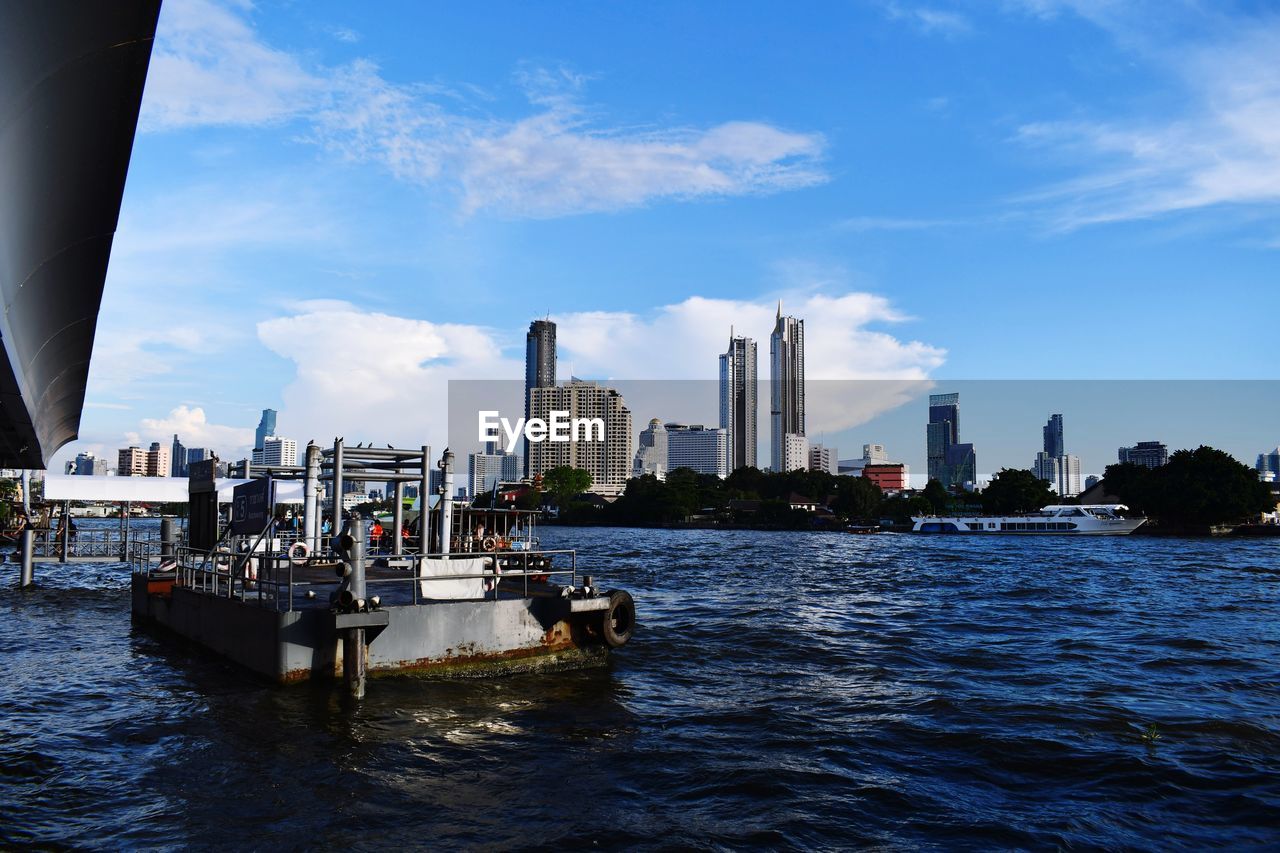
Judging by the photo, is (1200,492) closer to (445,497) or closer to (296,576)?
(445,497)

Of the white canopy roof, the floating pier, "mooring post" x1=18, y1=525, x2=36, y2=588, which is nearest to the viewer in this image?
the floating pier

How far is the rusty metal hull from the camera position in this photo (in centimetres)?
1608

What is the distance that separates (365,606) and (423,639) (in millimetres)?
1703

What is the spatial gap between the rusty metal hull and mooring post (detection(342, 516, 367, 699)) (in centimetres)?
42

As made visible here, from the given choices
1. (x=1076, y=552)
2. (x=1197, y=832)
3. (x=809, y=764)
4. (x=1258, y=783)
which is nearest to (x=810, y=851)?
(x=809, y=764)

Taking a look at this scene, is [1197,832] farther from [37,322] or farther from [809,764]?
[37,322]

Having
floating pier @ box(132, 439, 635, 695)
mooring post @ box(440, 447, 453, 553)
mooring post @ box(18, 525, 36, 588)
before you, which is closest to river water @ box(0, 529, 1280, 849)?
floating pier @ box(132, 439, 635, 695)

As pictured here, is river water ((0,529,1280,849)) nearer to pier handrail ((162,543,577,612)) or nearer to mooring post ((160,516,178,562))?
pier handrail ((162,543,577,612))

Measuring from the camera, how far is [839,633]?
26.1m

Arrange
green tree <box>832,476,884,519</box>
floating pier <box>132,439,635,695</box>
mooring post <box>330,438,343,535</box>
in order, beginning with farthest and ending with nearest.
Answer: green tree <box>832,476,884,519</box>
mooring post <box>330,438,343,535</box>
floating pier <box>132,439,635,695</box>

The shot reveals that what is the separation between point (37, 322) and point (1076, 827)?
2062cm

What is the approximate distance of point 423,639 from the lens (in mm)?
16719

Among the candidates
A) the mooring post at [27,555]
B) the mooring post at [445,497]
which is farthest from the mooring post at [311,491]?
the mooring post at [27,555]

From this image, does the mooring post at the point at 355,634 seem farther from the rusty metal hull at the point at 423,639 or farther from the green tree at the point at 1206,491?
the green tree at the point at 1206,491
